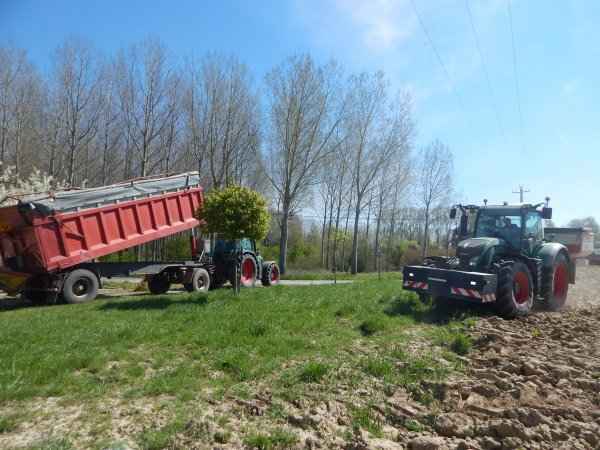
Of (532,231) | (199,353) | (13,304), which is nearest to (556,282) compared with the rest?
(532,231)

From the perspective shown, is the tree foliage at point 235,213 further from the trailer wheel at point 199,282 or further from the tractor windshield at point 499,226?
the tractor windshield at point 499,226

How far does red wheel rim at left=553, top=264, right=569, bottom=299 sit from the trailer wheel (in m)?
9.71

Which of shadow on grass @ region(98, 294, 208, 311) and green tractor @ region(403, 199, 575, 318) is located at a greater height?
green tractor @ region(403, 199, 575, 318)

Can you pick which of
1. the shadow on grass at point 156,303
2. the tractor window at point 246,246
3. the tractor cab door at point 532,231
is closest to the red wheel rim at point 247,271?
the tractor window at point 246,246

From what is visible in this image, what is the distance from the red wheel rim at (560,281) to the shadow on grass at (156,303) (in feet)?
28.8

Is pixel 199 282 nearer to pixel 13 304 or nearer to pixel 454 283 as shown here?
pixel 13 304

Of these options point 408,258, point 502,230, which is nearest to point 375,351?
point 502,230

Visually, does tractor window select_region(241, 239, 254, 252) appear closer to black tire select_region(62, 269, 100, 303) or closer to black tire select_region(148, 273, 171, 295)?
black tire select_region(148, 273, 171, 295)

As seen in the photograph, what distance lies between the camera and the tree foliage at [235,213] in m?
10.3

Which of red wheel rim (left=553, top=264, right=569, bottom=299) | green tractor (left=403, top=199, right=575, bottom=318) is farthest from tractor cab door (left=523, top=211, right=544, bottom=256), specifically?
red wheel rim (left=553, top=264, right=569, bottom=299)

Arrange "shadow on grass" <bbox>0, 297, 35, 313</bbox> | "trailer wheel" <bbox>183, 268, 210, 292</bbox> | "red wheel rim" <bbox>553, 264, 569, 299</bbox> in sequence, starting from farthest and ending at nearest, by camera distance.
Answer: "trailer wheel" <bbox>183, 268, 210, 292</bbox> → "shadow on grass" <bbox>0, 297, 35, 313</bbox> → "red wheel rim" <bbox>553, 264, 569, 299</bbox>

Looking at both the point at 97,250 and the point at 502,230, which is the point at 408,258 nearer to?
the point at 502,230

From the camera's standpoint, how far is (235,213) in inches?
405

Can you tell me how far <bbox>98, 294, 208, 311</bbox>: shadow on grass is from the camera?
31.0 ft
